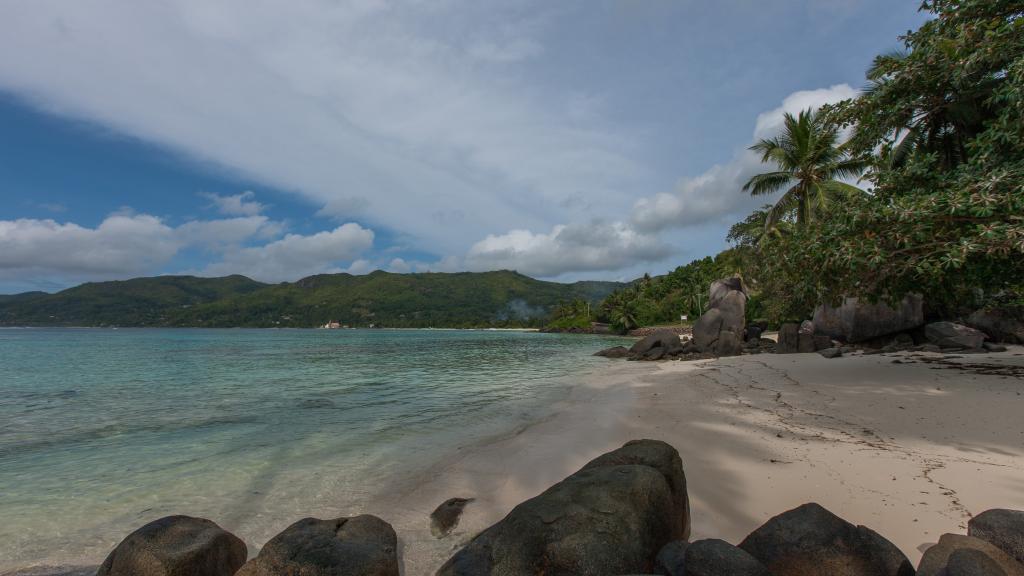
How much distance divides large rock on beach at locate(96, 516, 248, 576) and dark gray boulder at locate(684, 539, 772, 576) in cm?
374

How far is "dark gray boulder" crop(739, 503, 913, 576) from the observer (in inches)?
116

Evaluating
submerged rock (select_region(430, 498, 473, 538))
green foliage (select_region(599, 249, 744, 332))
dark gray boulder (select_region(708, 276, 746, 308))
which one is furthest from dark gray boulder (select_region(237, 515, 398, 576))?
green foliage (select_region(599, 249, 744, 332))

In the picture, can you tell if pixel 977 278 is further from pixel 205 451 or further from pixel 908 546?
pixel 205 451

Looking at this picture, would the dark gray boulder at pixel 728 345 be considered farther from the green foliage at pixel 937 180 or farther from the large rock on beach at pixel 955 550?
the large rock on beach at pixel 955 550

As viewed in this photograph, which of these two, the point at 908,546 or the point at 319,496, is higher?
the point at 908,546

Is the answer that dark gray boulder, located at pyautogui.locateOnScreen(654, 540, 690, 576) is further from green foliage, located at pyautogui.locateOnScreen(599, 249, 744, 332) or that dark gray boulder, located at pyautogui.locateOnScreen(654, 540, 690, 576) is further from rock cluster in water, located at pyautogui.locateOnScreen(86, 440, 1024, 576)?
green foliage, located at pyautogui.locateOnScreen(599, 249, 744, 332)

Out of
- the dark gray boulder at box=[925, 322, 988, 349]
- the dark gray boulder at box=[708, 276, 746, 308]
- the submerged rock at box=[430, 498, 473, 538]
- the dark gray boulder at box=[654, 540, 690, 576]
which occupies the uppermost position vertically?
the dark gray boulder at box=[708, 276, 746, 308]

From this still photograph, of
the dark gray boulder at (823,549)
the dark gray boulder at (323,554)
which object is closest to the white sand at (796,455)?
the dark gray boulder at (323,554)

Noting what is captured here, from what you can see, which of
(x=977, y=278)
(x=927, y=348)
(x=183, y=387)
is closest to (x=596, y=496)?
(x=977, y=278)

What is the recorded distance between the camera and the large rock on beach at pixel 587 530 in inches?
121

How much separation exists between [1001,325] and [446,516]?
23977 mm

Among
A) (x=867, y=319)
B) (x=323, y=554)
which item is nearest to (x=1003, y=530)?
(x=323, y=554)

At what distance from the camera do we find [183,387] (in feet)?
56.5

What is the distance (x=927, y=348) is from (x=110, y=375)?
36.8 m
